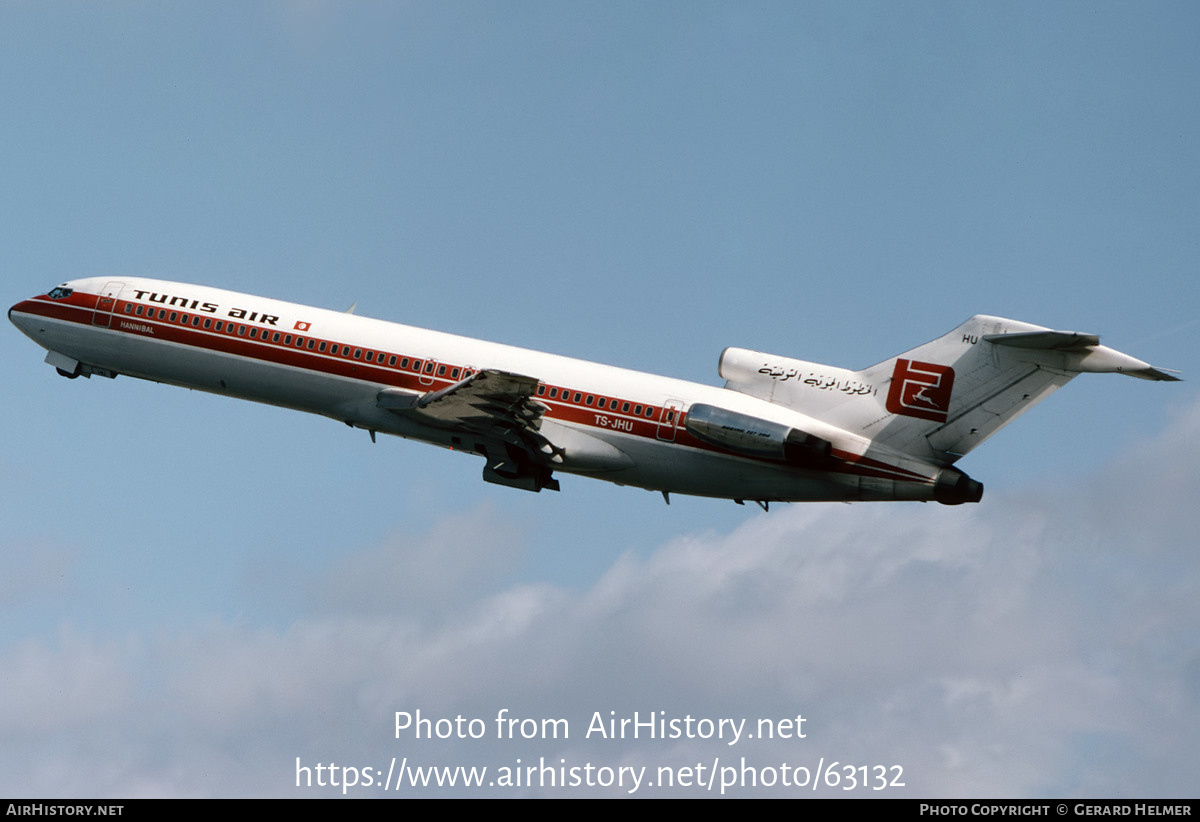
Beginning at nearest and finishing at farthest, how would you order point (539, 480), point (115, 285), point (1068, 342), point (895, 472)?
point (1068, 342)
point (895, 472)
point (539, 480)
point (115, 285)

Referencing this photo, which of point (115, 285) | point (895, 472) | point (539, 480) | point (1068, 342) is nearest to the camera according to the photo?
point (1068, 342)

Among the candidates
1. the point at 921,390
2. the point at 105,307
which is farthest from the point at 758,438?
the point at 105,307

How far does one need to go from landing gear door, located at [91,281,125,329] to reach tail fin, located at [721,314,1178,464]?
20.0m

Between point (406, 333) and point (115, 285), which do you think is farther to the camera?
point (115, 285)

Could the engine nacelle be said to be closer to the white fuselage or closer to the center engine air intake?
the white fuselage

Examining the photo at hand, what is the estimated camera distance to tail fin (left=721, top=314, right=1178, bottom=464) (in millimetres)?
36594

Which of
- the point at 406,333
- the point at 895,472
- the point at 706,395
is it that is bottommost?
the point at 895,472

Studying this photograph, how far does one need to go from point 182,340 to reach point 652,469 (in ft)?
50.0

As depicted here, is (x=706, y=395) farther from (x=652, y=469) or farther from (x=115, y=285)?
(x=115, y=285)

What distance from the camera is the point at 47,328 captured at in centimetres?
4528

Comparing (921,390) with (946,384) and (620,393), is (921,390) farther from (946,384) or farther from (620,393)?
(620,393)

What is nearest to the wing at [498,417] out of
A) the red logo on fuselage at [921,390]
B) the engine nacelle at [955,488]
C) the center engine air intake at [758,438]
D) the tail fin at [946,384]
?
the center engine air intake at [758,438]

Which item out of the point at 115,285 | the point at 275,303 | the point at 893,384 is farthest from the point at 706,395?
the point at 115,285

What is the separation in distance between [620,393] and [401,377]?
6.52 metres
